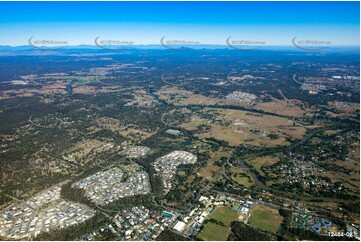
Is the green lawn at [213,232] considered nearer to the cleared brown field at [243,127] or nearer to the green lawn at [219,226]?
the green lawn at [219,226]

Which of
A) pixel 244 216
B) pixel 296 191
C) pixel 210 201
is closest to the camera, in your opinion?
pixel 244 216

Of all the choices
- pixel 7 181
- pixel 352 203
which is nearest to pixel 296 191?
pixel 352 203

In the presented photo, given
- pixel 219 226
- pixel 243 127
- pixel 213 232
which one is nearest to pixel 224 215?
pixel 219 226

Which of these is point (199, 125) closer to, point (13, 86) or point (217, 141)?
point (217, 141)

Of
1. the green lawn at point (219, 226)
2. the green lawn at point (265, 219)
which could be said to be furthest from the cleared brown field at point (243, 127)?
the green lawn at point (219, 226)

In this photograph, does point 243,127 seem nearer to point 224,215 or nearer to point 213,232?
point 224,215
